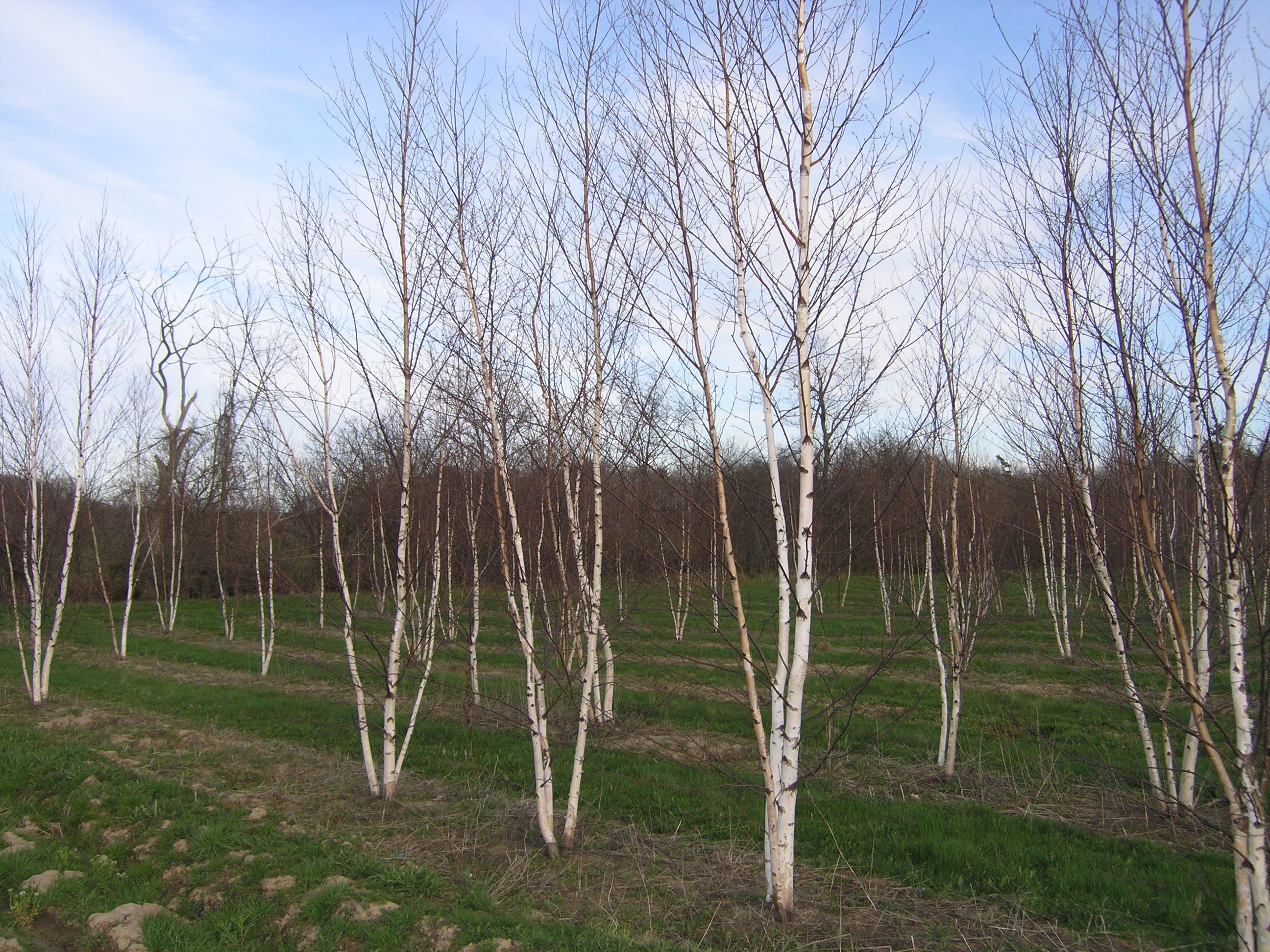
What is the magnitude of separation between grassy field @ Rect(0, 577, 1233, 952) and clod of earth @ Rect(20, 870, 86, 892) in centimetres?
7

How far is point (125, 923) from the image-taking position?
3924 mm

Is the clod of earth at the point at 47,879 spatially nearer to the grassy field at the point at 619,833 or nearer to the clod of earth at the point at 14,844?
the grassy field at the point at 619,833

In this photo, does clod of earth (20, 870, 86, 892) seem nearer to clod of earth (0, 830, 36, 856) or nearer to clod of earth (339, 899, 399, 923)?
clod of earth (0, 830, 36, 856)

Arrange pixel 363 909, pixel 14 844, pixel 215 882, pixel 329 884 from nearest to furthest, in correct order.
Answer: pixel 363 909 < pixel 329 884 < pixel 215 882 < pixel 14 844

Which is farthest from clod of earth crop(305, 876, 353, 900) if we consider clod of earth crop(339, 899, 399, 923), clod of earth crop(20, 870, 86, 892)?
clod of earth crop(20, 870, 86, 892)

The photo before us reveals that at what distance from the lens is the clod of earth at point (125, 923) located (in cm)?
376

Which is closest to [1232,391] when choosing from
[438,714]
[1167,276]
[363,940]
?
[1167,276]

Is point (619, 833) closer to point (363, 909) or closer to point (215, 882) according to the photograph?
point (363, 909)

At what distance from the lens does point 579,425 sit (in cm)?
503

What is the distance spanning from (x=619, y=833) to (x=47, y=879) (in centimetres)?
Result: 339

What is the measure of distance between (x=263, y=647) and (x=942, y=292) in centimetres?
1175

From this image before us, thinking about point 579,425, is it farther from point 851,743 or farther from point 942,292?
point 851,743

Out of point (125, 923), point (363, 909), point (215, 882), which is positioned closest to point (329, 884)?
point (363, 909)

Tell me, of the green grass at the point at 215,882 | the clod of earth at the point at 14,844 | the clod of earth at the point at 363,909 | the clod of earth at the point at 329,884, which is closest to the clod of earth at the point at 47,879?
the green grass at the point at 215,882
